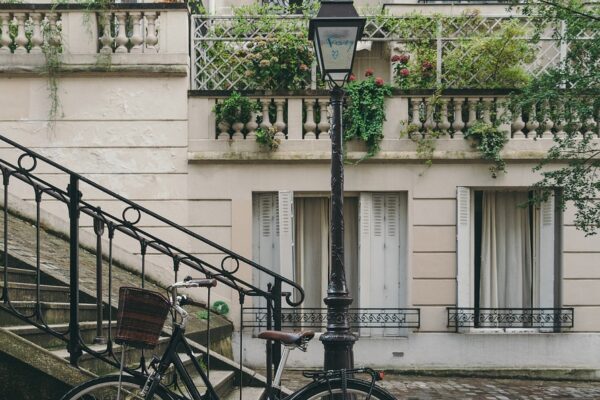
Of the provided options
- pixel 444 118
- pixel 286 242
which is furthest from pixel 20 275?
pixel 444 118

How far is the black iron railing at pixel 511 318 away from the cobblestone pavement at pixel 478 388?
0.91 meters

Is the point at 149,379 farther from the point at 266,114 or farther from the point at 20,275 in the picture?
the point at 266,114

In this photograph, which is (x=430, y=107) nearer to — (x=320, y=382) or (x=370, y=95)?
(x=370, y=95)

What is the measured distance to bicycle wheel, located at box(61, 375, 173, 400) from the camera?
16.5 ft

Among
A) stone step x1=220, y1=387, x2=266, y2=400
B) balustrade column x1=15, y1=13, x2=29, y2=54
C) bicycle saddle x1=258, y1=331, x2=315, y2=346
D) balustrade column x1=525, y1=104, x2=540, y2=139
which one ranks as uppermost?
balustrade column x1=15, y1=13, x2=29, y2=54

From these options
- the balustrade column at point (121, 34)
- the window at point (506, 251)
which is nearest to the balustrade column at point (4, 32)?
the balustrade column at point (121, 34)

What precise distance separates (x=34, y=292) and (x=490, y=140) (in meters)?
7.95

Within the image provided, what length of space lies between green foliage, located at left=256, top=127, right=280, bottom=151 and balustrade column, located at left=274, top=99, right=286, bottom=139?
4.1 inches

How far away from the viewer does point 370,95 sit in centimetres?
1297

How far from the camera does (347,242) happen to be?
43.8 ft

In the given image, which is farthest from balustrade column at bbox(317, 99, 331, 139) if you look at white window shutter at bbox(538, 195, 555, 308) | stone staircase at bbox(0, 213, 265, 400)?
stone staircase at bbox(0, 213, 265, 400)

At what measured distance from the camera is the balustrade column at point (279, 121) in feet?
42.5

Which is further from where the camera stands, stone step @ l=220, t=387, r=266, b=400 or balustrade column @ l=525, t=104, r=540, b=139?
balustrade column @ l=525, t=104, r=540, b=139

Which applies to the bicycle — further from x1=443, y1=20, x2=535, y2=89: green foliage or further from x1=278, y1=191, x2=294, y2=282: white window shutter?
x1=443, y1=20, x2=535, y2=89: green foliage
